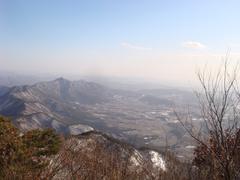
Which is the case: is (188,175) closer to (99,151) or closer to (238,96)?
(238,96)

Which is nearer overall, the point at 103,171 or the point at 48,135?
the point at 103,171

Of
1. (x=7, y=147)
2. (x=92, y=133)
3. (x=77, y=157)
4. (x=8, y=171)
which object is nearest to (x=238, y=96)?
(x=77, y=157)

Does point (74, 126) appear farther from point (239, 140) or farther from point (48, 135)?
point (239, 140)

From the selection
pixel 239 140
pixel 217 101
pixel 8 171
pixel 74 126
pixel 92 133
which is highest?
pixel 217 101

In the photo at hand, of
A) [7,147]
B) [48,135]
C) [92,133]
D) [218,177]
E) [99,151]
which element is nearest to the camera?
[218,177]

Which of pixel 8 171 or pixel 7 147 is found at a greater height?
pixel 8 171

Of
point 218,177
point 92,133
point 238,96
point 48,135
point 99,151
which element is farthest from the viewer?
point 92,133

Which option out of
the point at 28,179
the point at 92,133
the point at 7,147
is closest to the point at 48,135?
the point at 7,147

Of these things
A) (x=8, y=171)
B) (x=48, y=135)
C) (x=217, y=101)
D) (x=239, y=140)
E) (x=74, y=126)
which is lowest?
(x=74, y=126)

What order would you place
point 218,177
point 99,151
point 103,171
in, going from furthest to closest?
point 99,151, point 103,171, point 218,177
